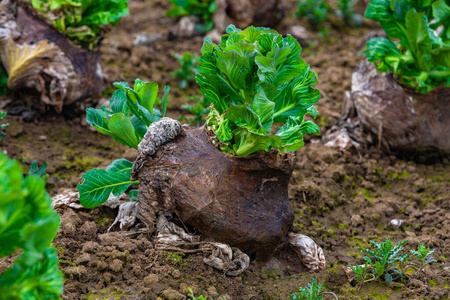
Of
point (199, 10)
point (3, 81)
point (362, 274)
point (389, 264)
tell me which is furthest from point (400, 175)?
point (3, 81)

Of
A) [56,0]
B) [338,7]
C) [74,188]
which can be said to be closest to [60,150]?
[74,188]

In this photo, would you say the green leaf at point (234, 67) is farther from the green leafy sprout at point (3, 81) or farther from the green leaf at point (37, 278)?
the green leafy sprout at point (3, 81)

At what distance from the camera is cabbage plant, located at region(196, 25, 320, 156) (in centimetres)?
224

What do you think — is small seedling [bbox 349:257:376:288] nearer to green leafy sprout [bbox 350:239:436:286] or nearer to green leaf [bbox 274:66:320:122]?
green leafy sprout [bbox 350:239:436:286]

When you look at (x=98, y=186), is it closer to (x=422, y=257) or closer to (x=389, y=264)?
(x=389, y=264)

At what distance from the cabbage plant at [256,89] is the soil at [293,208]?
28.4 inches

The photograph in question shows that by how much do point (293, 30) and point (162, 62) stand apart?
1.75 m

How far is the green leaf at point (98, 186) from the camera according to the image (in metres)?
2.44

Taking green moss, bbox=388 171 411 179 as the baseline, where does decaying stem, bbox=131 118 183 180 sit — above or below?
above

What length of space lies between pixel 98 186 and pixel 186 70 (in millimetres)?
2401

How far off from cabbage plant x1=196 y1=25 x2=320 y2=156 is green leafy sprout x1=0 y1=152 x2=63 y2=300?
3.47 feet

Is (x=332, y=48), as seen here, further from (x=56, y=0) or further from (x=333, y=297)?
(x=333, y=297)

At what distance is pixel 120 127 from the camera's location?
2.48 metres

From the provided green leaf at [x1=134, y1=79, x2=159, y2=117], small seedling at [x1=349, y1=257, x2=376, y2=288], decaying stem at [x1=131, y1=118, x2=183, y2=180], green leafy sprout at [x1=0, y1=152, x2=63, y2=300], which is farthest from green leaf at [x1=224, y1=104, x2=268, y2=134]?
green leafy sprout at [x1=0, y1=152, x2=63, y2=300]
